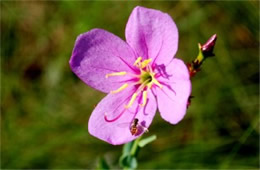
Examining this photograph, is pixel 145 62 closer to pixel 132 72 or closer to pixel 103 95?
pixel 132 72

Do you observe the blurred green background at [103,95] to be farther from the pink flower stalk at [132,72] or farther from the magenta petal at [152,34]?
the magenta petal at [152,34]

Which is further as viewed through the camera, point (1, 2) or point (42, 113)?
point (1, 2)

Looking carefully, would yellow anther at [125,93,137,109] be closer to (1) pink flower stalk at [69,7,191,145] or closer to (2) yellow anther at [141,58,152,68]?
(1) pink flower stalk at [69,7,191,145]

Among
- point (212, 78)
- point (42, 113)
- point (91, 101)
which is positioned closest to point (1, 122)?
point (42, 113)

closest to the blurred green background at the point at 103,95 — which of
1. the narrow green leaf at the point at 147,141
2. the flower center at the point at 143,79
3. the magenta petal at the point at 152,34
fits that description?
the narrow green leaf at the point at 147,141

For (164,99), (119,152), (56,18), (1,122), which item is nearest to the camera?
(164,99)

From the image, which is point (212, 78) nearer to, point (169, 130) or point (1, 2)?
point (169, 130)

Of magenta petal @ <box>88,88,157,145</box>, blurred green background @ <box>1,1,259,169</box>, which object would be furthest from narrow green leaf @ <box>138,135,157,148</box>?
blurred green background @ <box>1,1,259,169</box>
